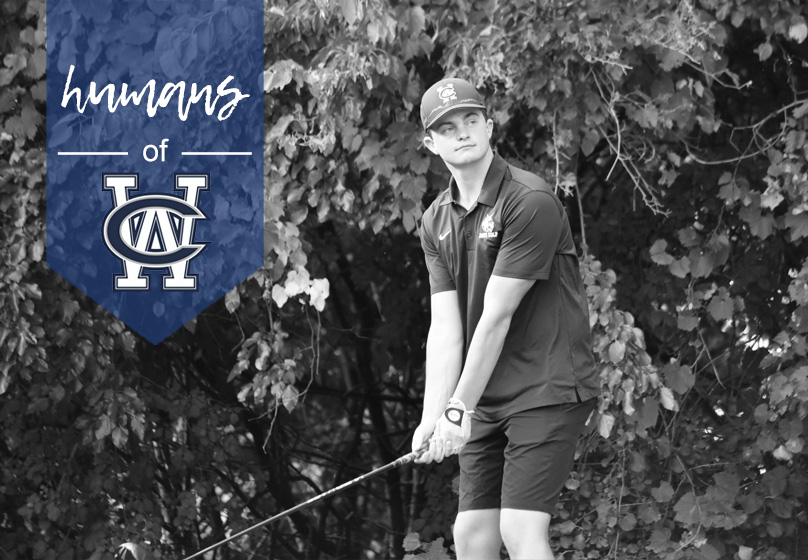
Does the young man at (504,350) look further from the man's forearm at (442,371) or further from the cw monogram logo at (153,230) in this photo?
the cw monogram logo at (153,230)

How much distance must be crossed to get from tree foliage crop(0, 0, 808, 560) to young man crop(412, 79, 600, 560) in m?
1.42

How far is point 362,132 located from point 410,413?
2813 millimetres

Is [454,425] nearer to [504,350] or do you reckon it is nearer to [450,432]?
[450,432]

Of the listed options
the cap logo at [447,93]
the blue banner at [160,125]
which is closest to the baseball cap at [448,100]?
the cap logo at [447,93]

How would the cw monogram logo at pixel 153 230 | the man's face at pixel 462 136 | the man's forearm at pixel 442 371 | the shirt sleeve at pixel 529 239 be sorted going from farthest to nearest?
1. the cw monogram logo at pixel 153 230
2. the man's forearm at pixel 442 371
3. the man's face at pixel 462 136
4. the shirt sleeve at pixel 529 239

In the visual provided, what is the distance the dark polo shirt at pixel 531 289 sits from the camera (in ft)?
8.87

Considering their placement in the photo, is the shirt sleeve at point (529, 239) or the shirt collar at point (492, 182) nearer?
the shirt sleeve at point (529, 239)

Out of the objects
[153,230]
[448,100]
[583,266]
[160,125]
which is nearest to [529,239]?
[448,100]

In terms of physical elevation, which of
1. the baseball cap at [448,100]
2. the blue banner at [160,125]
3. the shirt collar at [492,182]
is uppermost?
the blue banner at [160,125]

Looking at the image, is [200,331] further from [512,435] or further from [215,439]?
[512,435]

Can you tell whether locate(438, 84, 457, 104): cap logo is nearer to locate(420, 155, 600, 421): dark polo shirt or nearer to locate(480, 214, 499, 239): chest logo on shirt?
locate(420, 155, 600, 421): dark polo shirt

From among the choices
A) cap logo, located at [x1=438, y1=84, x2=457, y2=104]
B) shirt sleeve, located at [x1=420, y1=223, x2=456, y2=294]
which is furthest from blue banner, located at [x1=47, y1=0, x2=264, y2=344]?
cap logo, located at [x1=438, y1=84, x2=457, y2=104]

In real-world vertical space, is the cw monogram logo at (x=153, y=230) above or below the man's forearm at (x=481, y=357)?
above

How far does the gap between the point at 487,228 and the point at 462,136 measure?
0.82 feet
